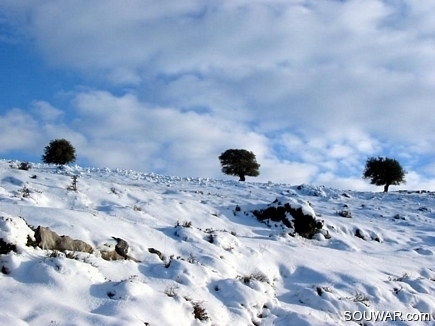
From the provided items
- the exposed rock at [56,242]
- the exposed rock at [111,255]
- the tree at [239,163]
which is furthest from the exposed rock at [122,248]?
the tree at [239,163]

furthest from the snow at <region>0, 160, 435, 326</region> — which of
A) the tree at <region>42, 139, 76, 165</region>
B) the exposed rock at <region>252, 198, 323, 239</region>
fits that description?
the tree at <region>42, 139, 76, 165</region>

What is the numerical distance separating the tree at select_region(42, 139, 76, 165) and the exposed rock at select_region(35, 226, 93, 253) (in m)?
29.3

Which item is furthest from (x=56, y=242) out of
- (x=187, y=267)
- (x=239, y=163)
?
(x=239, y=163)

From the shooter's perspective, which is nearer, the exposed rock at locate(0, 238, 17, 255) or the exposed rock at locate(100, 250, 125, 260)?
the exposed rock at locate(0, 238, 17, 255)

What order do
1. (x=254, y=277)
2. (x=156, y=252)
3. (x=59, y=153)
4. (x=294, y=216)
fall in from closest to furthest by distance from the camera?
(x=156, y=252), (x=254, y=277), (x=294, y=216), (x=59, y=153)

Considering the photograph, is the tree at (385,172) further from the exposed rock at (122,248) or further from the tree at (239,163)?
the exposed rock at (122,248)

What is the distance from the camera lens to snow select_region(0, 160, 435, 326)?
6016 mm

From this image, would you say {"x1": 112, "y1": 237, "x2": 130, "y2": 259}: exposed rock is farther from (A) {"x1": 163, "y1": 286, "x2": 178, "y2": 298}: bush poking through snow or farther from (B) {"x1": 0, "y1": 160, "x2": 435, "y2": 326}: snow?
(A) {"x1": 163, "y1": 286, "x2": 178, "y2": 298}: bush poking through snow

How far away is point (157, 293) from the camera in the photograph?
666cm

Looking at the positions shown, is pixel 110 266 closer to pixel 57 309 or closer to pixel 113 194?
pixel 57 309

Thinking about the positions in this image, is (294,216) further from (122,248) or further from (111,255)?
(111,255)

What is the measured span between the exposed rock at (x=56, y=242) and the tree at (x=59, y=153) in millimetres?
29311

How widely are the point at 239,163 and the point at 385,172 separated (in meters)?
14.4

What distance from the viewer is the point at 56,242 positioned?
23.9 feet
